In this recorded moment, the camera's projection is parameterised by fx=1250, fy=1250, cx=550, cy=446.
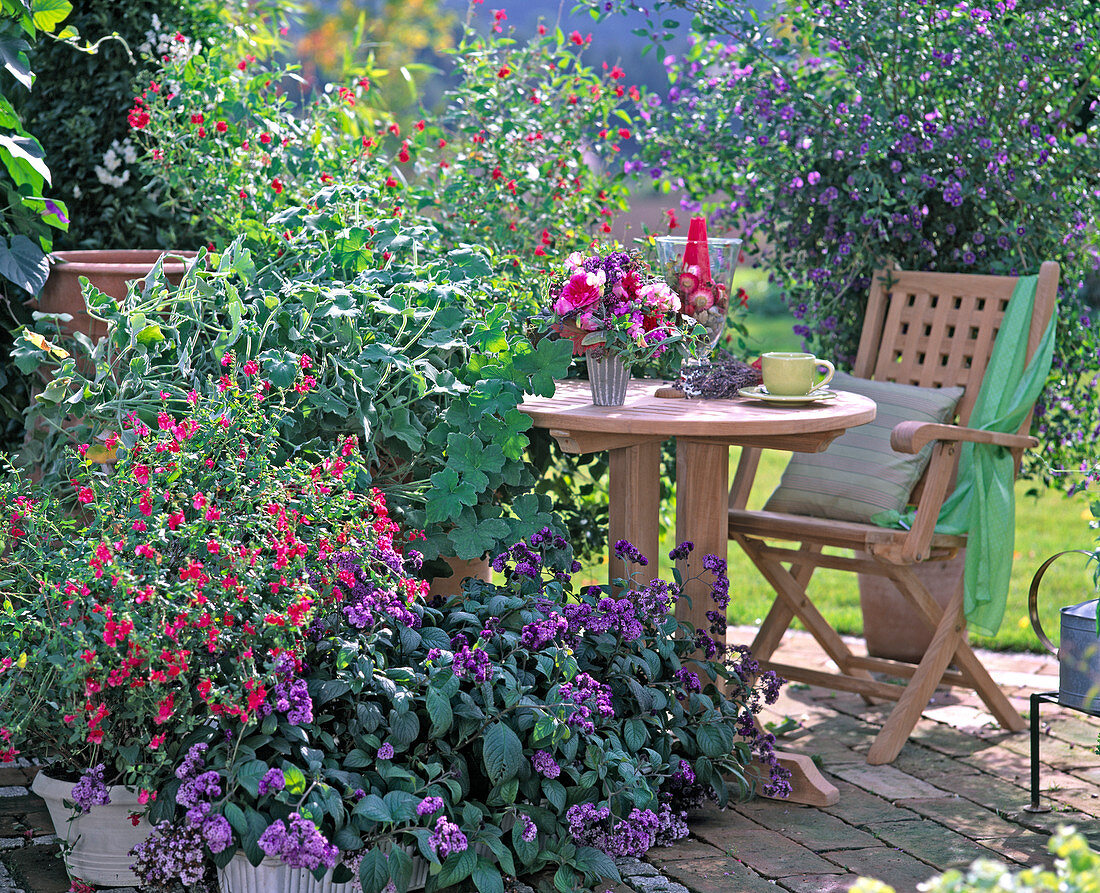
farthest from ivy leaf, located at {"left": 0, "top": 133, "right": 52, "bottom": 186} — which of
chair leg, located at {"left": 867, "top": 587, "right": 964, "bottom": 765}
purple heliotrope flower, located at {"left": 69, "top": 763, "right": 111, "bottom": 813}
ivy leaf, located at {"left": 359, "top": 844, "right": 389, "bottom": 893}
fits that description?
chair leg, located at {"left": 867, "top": 587, "right": 964, "bottom": 765}

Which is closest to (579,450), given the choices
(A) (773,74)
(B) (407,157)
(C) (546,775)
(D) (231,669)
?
(C) (546,775)

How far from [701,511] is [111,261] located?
1.89 m

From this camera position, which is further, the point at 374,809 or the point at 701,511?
the point at 701,511

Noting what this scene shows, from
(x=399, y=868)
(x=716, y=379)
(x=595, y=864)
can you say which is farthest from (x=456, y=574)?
(x=399, y=868)

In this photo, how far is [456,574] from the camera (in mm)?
3453

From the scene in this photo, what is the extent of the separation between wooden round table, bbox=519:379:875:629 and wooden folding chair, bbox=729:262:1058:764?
0.38 meters

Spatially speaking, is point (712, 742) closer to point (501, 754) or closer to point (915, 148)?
point (501, 754)

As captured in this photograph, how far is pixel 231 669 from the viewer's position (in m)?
2.36

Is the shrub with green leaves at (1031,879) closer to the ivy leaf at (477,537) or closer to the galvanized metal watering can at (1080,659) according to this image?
the galvanized metal watering can at (1080,659)

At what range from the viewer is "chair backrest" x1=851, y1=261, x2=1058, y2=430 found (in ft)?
12.4

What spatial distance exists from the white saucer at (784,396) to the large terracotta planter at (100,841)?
5.42 ft

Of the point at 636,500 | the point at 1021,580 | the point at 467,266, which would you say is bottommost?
the point at 1021,580

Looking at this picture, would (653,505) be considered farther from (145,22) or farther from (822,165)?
(145,22)

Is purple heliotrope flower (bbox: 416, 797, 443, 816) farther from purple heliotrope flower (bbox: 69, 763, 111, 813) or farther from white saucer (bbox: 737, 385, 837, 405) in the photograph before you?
white saucer (bbox: 737, 385, 837, 405)
